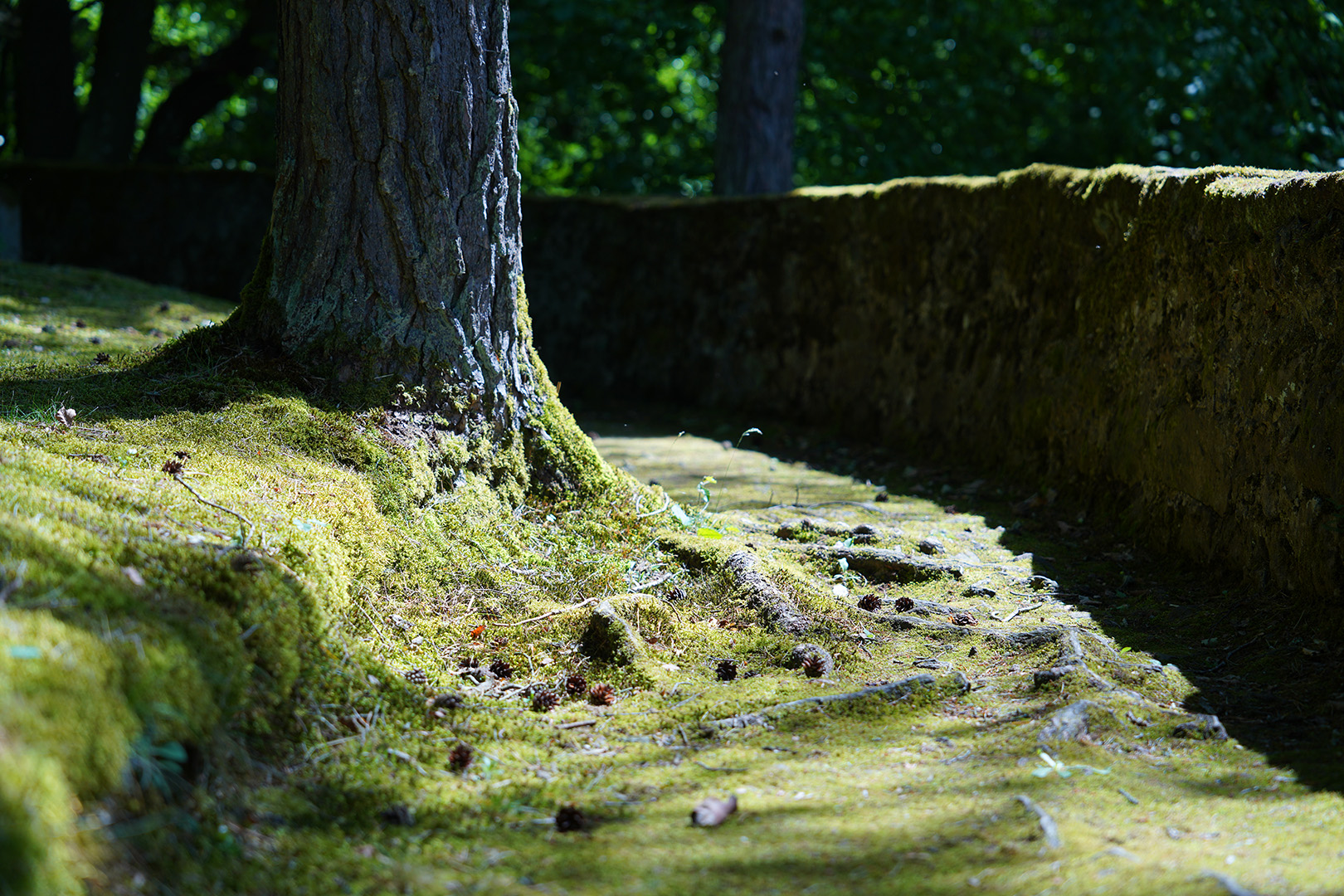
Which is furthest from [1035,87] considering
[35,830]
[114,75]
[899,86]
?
[35,830]

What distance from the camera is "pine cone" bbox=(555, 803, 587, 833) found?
2.18 m

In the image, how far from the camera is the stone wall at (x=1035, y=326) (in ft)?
11.5

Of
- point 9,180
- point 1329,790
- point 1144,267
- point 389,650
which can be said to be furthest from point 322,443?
point 9,180

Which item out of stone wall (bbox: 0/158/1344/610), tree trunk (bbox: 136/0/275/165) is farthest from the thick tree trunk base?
tree trunk (bbox: 136/0/275/165)

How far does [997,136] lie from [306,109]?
39.3 feet

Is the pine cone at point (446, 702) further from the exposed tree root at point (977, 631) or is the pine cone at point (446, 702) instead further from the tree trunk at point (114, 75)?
A: the tree trunk at point (114, 75)

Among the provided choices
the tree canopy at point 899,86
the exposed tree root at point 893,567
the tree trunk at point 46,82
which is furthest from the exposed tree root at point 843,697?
the tree trunk at point 46,82

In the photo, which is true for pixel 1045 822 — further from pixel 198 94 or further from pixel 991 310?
pixel 198 94

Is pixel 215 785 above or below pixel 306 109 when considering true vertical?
below

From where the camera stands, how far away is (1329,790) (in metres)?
2.31

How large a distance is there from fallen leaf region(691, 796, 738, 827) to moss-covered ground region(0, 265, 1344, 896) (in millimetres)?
37

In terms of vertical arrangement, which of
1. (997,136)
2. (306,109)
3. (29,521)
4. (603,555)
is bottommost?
(603,555)

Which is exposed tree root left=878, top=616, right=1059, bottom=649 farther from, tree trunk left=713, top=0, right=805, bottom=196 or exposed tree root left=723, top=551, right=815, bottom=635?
tree trunk left=713, top=0, right=805, bottom=196

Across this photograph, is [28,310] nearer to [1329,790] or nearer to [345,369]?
[345,369]
